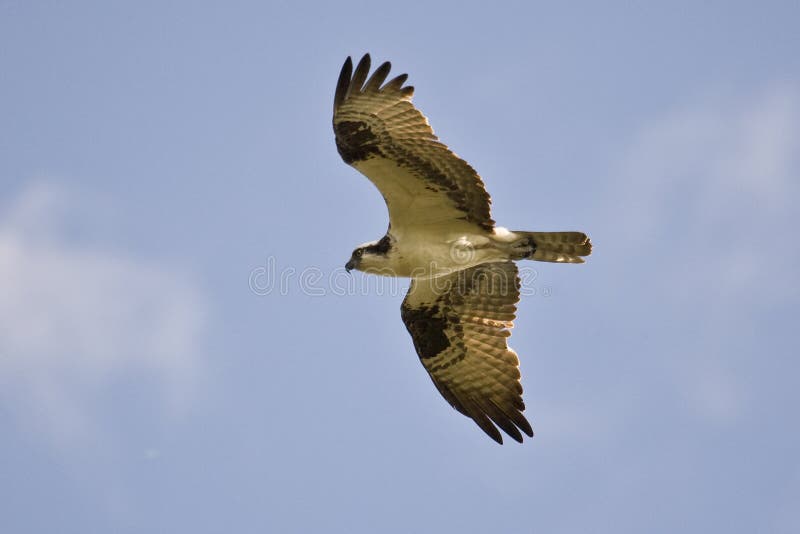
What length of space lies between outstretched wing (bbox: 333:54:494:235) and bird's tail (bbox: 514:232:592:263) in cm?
56

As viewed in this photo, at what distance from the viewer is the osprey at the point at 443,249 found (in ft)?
31.0

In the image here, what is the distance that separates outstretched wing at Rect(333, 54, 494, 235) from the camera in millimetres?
9414

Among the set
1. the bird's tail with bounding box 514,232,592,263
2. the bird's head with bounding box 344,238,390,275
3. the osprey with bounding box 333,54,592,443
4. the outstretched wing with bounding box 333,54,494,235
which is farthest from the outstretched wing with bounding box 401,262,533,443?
the outstretched wing with bounding box 333,54,494,235

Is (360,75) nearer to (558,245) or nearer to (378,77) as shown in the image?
(378,77)

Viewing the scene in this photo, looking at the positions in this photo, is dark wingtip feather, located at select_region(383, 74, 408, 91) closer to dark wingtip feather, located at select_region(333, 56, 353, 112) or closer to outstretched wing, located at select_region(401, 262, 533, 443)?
dark wingtip feather, located at select_region(333, 56, 353, 112)

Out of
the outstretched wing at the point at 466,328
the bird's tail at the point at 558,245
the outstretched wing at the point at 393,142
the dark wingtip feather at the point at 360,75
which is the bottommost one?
the outstretched wing at the point at 466,328

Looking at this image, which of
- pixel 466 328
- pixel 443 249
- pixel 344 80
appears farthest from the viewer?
pixel 466 328

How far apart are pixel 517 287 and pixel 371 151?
2.36 metres

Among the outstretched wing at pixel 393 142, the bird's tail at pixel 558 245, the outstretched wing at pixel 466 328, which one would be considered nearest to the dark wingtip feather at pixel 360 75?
the outstretched wing at pixel 393 142

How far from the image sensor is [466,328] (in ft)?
35.8

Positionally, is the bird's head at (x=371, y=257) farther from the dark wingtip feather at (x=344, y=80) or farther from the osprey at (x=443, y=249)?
the dark wingtip feather at (x=344, y=80)

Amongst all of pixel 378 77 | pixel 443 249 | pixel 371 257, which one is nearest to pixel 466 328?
pixel 443 249

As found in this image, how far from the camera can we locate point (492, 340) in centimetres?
1084

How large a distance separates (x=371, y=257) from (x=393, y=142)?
4.20 feet
